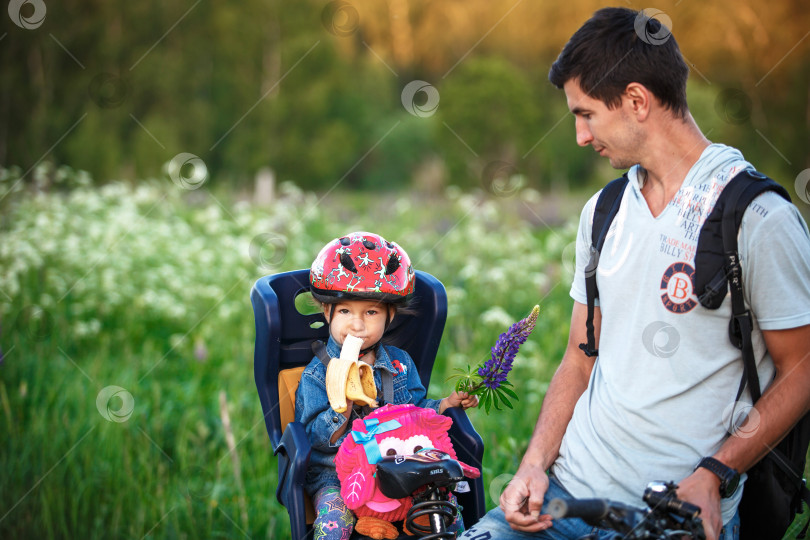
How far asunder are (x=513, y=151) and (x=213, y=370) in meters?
6.77

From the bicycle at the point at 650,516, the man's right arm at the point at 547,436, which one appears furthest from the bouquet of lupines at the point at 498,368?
the bicycle at the point at 650,516

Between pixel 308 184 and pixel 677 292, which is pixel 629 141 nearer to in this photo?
pixel 677 292

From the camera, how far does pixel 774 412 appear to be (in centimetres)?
190

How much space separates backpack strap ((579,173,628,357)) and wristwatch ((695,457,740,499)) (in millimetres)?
497

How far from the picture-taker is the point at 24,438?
4.10 m

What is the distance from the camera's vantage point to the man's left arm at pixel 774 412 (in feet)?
6.19

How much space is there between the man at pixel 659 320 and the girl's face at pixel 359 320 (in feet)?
2.09

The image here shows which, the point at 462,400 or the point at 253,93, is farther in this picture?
the point at 253,93

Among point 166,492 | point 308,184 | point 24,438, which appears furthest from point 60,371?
point 308,184

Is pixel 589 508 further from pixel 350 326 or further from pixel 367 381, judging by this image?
pixel 350 326

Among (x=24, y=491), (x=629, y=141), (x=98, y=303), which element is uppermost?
(x=98, y=303)

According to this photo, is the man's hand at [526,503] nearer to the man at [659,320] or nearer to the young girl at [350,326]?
the man at [659,320]

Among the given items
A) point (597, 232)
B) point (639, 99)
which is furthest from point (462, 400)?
point (639, 99)

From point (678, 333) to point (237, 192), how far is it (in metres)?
10.1
